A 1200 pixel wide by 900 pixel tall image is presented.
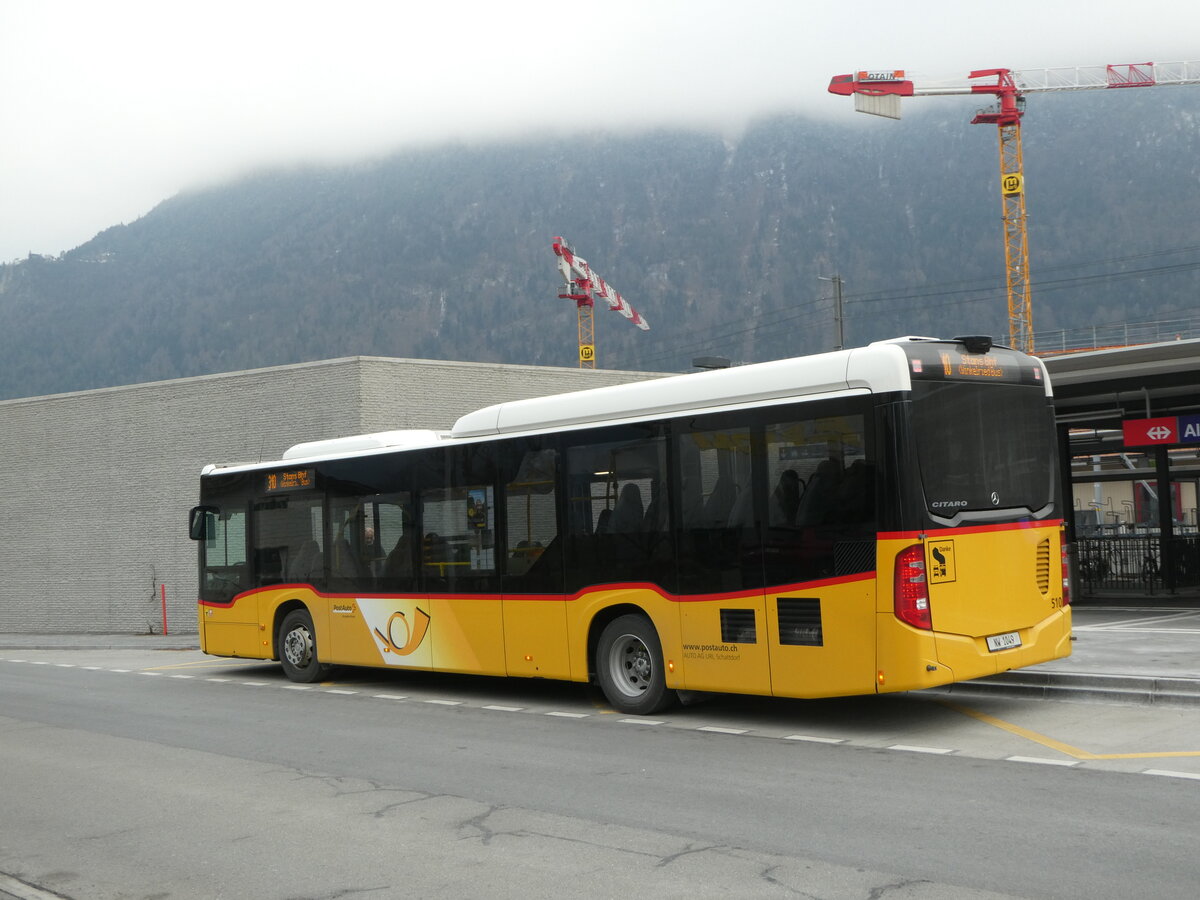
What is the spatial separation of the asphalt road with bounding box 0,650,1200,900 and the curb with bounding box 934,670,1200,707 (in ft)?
0.89

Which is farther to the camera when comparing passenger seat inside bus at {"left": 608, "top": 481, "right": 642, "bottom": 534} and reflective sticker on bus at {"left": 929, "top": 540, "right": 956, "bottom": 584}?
passenger seat inside bus at {"left": 608, "top": 481, "right": 642, "bottom": 534}

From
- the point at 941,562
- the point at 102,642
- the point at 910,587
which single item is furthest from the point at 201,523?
the point at 941,562

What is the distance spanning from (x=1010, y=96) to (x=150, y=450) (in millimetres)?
74546

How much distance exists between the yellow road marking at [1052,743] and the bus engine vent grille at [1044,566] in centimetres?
122

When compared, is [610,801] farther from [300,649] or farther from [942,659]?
[300,649]

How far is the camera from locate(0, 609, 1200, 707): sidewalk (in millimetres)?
11242

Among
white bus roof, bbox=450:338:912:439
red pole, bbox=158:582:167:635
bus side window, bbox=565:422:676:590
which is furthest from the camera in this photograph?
red pole, bbox=158:582:167:635

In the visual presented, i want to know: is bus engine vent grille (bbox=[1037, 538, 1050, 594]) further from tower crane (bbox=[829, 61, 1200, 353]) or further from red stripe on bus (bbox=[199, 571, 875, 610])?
tower crane (bbox=[829, 61, 1200, 353])

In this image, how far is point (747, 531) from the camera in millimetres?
10703

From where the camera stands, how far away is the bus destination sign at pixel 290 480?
15789mm

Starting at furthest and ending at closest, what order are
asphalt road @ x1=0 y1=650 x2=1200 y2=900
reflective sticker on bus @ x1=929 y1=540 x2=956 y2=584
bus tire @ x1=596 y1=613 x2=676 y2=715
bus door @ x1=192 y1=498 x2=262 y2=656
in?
bus door @ x1=192 y1=498 x2=262 y2=656, bus tire @ x1=596 y1=613 x2=676 y2=715, reflective sticker on bus @ x1=929 y1=540 x2=956 y2=584, asphalt road @ x1=0 y1=650 x2=1200 y2=900

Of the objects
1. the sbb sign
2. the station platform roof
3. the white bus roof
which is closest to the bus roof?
the white bus roof

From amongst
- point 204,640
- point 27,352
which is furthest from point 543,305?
point 204,640

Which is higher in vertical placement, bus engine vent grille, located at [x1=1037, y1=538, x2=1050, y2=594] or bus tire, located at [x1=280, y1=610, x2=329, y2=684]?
bus engine vent grille, located at [x1=1037, y1=538, x2=1050, y2=594]
